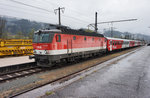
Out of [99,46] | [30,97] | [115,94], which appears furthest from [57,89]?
[99,46]

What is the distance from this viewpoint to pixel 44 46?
8.86 m

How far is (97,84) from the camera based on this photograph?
20.2 ft

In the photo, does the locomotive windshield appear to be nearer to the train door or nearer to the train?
the train

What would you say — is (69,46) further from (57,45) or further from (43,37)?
(43,37)

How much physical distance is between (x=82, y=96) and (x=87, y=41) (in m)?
8.96

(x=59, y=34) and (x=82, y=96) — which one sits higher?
(x=59, y=34)

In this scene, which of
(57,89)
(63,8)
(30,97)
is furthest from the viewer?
(63,8)

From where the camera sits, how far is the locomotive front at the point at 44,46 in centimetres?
870

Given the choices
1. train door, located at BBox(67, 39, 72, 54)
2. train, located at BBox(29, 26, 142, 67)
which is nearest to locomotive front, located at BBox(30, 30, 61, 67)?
train, located at BBox(29, 26, 142, 67)

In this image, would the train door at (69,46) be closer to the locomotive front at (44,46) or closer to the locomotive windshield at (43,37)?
the locomotive front at (44,46)

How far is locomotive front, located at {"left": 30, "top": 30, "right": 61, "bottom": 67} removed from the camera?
28.6 feet

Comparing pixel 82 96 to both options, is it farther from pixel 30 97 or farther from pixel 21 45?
pixel 21 45

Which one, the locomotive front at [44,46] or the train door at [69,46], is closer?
the locomotive front at [44,46]

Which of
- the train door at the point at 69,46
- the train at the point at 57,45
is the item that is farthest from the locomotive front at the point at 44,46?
the train door at the point at 69,46
